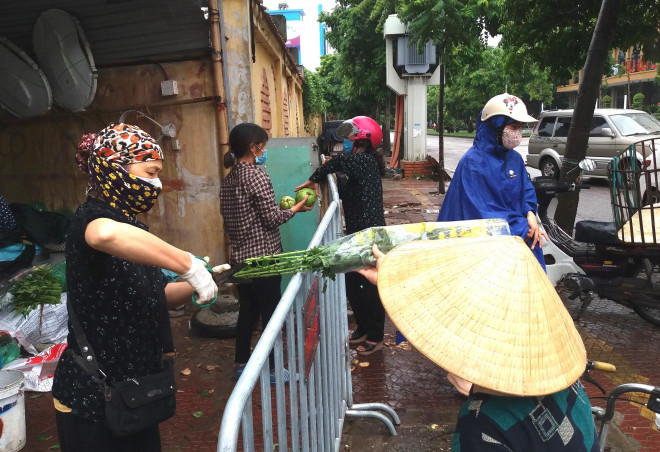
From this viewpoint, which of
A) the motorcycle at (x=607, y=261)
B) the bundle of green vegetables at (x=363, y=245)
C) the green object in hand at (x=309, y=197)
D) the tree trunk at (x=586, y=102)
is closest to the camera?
the bundle of green vegetables at (x=363, y=245)

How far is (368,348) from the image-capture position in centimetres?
454

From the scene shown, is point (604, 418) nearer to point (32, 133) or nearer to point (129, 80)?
point (129, 80)

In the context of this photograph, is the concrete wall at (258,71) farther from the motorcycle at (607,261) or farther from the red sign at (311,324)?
the red sign at (311,324)

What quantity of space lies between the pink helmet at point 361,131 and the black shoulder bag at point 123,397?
2906mm

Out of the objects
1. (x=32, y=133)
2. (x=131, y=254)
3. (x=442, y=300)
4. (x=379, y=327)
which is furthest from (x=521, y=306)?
(x=32, y=133)

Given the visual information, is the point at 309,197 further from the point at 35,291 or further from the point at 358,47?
the point at 358,47

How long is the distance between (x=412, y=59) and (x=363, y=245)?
678 inches

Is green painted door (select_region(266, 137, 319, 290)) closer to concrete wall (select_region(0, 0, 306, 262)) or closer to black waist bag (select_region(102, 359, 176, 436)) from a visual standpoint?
concrete wall (select_region(0, 0, 306, 262))

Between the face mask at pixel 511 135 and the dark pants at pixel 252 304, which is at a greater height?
the face mask at pixel 511 135

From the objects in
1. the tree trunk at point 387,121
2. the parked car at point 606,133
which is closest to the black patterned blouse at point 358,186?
the parked car at point 606,133

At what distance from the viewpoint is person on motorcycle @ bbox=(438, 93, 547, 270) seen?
3430 mm

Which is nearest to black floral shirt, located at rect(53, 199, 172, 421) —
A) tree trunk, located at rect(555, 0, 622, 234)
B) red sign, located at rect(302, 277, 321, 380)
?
red sign, located at rect(302, 277, 321, 380)

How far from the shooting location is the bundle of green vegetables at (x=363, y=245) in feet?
6.32

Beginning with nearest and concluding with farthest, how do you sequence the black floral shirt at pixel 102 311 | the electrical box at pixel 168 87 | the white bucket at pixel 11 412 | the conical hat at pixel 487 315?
1. the conical hat at pixel 487 315
2. the black floral shirt at pixel 102 311
3. the white bucket at pixel 11 412
4. the electrical box at pixel 168 87
